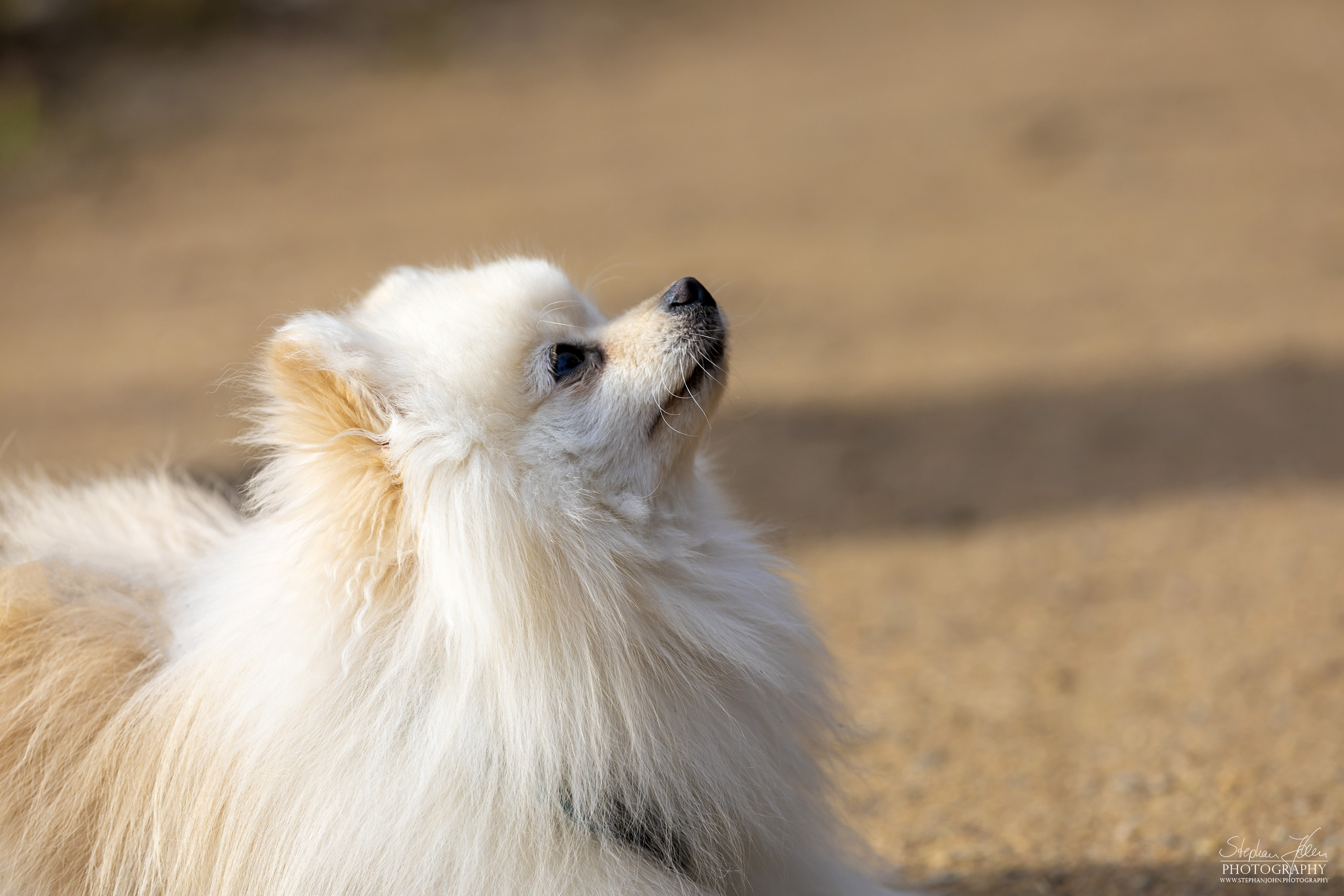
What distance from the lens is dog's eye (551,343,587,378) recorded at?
2359 mm

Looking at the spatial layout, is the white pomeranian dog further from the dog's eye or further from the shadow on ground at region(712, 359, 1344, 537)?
the shadow on ground at region(712, 359, 1344, 537)

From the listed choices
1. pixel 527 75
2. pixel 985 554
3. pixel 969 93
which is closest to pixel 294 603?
pixel 985 554

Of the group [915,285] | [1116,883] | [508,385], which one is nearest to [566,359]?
[508,385]

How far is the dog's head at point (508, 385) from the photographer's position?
2.14 metres

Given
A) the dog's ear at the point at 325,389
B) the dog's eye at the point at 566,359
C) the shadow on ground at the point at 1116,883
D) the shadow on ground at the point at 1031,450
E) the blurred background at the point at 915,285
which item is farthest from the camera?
the shadow on ground at the point at 1031,450

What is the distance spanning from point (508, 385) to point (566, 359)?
179 mm

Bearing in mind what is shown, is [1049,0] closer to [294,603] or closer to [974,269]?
[974,269]

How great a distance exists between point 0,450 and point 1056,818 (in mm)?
5174

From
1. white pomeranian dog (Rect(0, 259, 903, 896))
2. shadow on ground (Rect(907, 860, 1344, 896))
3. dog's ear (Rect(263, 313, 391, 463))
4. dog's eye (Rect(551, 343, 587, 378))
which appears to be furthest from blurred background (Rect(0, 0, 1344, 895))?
dog's eye (Rect(551, 343, 587, 378))

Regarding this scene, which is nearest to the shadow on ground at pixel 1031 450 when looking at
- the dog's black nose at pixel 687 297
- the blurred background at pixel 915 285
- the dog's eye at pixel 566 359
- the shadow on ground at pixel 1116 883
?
the blurred background at pixel 915 285

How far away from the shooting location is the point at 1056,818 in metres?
3.24

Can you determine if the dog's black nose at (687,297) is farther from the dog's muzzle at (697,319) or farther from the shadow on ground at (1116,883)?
the shadow on ground at (1116,883)

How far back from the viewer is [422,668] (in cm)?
213

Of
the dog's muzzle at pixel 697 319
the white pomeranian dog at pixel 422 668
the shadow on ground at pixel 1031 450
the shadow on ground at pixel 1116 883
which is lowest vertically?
the shadow on ground at pixel 1116 883
